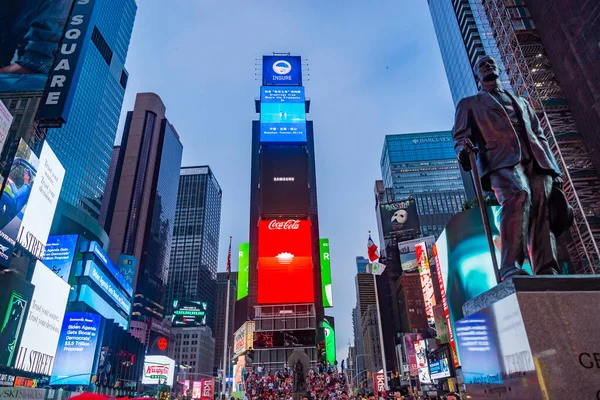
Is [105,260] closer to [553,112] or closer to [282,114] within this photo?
[282,114]

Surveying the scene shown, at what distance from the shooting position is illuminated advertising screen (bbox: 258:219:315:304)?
155 feet

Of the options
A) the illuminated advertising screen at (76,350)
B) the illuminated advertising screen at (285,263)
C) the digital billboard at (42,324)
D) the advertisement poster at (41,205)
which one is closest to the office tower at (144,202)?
the illuminated advertising screen at (76,350)

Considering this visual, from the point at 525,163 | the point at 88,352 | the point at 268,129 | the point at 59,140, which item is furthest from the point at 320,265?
the point at 525,163

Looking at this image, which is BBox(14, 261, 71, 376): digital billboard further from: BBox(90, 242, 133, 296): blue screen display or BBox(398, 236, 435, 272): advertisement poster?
BBox(398, 236, 435, 272): advertisement poster

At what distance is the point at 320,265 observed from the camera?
6938cm

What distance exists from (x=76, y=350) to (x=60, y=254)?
11887 mm

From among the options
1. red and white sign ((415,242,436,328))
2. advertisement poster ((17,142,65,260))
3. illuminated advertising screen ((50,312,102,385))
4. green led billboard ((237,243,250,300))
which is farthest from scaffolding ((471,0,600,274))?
green led billboard ((237,243,250,300))

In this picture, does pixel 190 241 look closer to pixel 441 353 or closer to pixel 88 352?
pixel 88 352

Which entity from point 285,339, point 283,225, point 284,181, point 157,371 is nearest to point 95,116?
point 284,181

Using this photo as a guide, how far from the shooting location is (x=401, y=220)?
76.7m

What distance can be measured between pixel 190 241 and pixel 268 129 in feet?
468

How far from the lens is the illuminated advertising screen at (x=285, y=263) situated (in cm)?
4725

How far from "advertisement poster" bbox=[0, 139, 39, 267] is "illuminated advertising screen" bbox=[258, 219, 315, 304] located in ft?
96.5

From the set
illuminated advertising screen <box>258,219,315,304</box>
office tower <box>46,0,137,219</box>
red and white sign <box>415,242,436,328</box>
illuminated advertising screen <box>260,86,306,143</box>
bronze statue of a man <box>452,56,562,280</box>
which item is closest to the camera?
bronze statue of a man <box>452,56,562,280</box>
